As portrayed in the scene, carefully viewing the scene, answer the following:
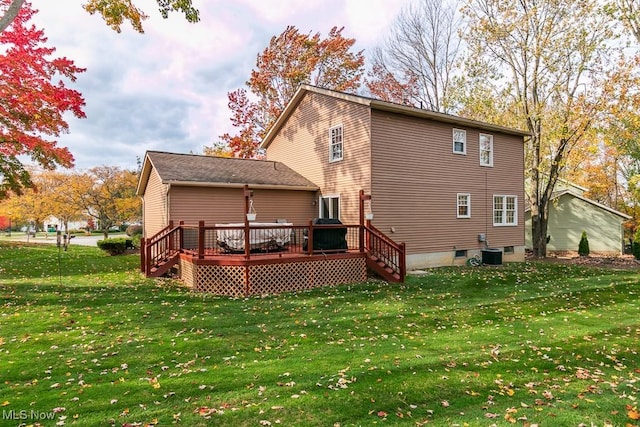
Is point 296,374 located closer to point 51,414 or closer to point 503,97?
point 51,414

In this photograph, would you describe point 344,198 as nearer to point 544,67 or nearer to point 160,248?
point 160,248

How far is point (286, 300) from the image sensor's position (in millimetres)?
8766

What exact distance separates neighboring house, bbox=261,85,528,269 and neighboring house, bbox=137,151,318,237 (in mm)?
1055

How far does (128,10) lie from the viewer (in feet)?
31.8

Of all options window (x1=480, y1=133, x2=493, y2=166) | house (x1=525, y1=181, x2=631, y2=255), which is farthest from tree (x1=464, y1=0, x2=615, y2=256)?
house (x1=525, y1=181, x2=631, y2=255)

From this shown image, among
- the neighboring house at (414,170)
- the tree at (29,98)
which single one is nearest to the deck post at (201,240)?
the neighboring house at (414,170)

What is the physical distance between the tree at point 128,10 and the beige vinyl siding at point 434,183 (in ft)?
21.3

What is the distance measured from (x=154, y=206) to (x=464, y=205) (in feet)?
41.6

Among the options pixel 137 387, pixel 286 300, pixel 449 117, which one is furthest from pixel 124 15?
pixel 449 117

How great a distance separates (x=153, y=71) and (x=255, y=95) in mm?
9068

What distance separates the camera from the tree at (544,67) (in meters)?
17.0

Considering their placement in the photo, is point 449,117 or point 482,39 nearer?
point 449,117

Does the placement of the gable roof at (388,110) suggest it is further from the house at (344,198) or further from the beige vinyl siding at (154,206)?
the beige vinyl siding at (154,206)

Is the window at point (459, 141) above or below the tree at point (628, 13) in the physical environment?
below
